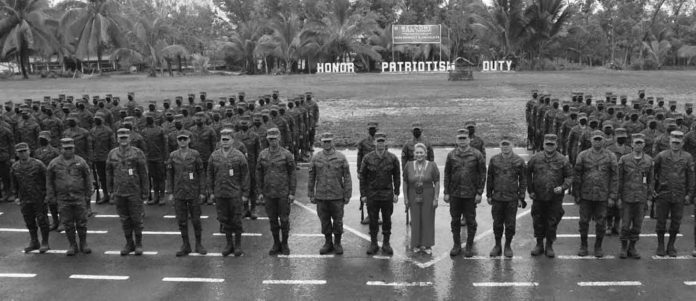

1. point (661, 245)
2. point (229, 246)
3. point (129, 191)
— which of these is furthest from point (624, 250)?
point (129, 191)

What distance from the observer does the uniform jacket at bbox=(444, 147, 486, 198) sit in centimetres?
831

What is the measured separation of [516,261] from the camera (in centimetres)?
820

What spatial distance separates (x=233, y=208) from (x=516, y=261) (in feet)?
13.3

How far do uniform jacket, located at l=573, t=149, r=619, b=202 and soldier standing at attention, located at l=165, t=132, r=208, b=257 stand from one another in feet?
17.7

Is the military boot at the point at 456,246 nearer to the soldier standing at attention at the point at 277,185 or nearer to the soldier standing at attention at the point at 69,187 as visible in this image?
the soldier standing at attention at the point at 277,185

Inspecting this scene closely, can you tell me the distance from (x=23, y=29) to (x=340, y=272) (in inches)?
2012

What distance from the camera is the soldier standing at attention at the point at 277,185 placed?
846 cm

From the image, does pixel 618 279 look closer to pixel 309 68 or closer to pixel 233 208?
pixel 233 208

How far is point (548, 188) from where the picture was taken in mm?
8180

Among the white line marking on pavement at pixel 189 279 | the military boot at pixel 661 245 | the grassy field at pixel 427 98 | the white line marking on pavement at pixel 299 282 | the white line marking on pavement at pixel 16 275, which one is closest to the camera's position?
the white line marking on pavement at pixel 299 282

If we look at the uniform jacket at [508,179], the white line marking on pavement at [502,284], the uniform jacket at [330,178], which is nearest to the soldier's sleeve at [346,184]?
the uniform jacket at [330,178]

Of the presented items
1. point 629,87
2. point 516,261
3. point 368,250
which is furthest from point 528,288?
point 629,87

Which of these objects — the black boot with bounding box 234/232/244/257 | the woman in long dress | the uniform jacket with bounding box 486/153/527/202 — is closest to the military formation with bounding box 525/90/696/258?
the uniform jacket with bounding box 486/153/527/202

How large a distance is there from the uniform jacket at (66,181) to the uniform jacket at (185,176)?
1.26 m
